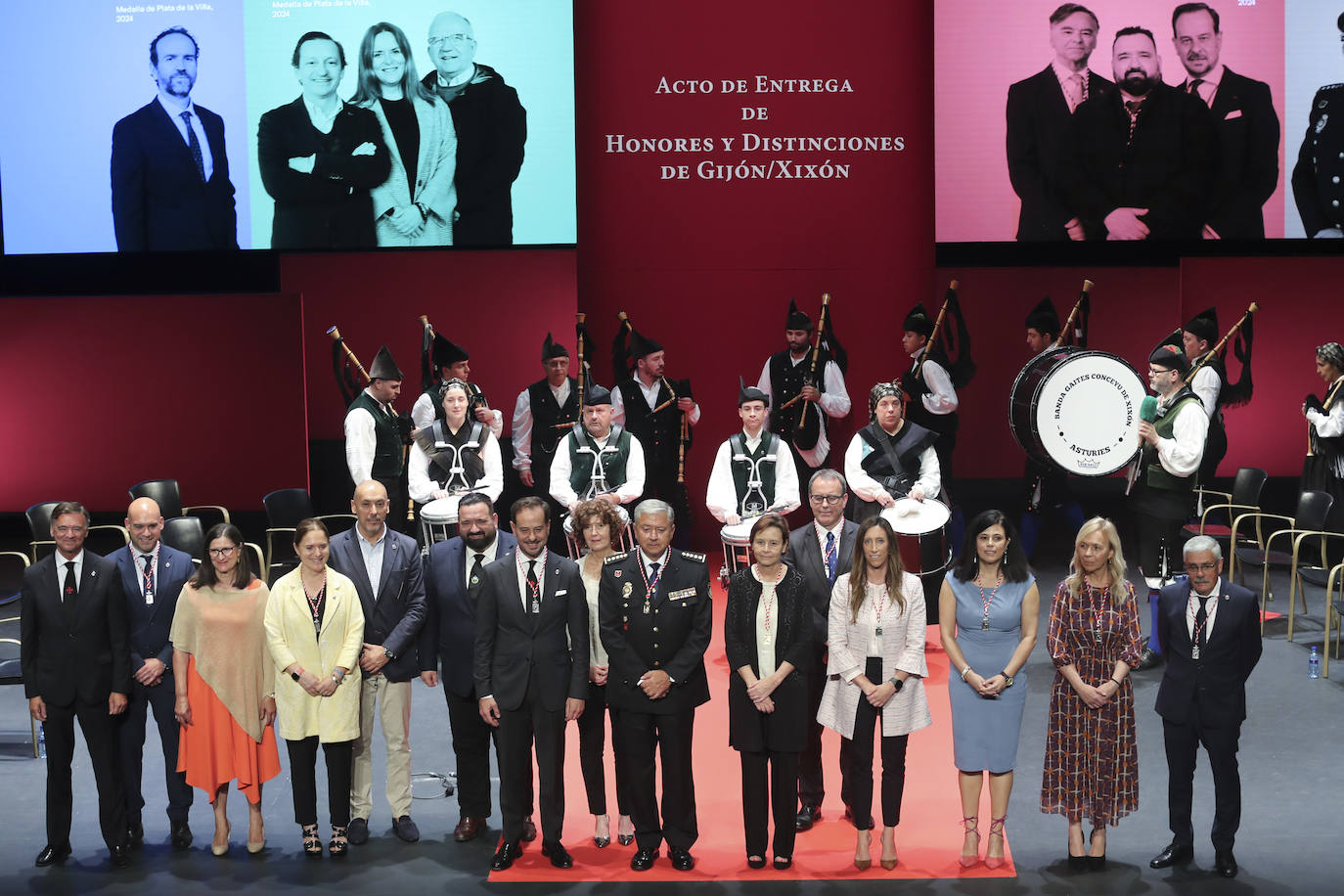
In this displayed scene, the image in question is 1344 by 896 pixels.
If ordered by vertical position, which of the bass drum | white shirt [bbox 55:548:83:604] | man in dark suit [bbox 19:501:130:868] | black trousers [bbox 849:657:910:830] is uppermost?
the bass drum

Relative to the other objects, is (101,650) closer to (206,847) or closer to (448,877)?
(206,847)

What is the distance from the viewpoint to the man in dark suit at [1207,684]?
508cm

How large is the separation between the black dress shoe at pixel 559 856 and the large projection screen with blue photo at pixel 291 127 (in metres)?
5.67

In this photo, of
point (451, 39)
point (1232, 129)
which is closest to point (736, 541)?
point (451, 39)

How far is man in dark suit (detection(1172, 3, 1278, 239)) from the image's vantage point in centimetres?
993

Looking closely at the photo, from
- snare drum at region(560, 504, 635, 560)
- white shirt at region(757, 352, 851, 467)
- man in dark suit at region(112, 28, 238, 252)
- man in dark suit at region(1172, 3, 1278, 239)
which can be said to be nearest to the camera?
snare drum at region(560, 504, 635, 560)

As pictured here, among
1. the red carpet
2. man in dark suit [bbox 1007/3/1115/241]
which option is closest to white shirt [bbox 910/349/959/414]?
man in dark suit [bbox 1007/3/1115/241]

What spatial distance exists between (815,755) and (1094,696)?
113 centimetres

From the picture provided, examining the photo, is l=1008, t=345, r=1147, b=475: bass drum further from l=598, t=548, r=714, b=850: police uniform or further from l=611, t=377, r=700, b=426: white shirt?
l=598, t=548, r=714, b=850: police uniform

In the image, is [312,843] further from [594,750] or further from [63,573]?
[63,573]

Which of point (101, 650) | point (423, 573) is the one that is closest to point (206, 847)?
point (101, 650)

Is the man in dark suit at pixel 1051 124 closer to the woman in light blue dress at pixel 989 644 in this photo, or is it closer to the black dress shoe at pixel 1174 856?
the woman in light blue dress at pixel 989 644

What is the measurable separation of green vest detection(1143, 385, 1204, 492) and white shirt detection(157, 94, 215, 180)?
6804 millimetres

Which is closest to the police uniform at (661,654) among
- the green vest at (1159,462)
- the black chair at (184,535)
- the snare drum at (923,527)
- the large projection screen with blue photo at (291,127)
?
the snare drum at (923,527)
